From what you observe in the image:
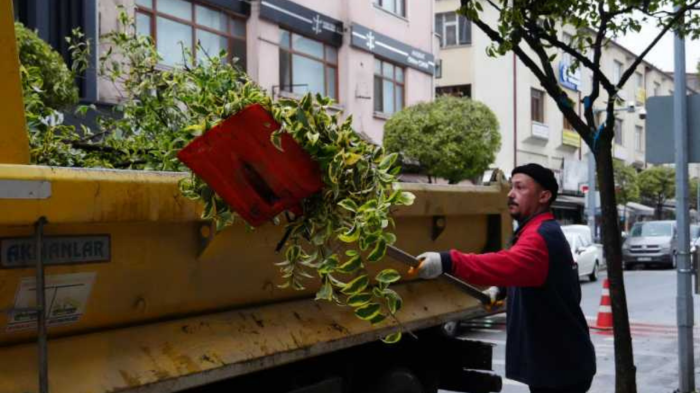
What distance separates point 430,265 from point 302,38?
18672 mm

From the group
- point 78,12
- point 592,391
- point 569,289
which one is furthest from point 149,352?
point 78,12

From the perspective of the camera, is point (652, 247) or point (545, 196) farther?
point (652, 247)

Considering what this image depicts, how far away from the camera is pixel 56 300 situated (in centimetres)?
327

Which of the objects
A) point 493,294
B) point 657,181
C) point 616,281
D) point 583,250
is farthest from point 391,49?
point 657,181

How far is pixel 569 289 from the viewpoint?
4.19 metres

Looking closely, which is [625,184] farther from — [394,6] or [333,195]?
[333,195]

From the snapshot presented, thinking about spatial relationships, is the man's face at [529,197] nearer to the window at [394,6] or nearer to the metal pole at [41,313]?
the metal pole at [41,313]

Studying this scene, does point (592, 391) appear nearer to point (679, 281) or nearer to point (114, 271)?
point (679, 281)

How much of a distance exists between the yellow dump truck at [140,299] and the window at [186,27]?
1180 centimetres

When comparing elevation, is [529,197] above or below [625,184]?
below

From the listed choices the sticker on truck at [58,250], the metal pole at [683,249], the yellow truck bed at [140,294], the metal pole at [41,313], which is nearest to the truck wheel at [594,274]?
the metal pole at [683,249]

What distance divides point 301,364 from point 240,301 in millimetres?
582

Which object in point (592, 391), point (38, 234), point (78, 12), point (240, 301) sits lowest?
point (592, 391)

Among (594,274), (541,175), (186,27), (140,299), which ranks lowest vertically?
(594,274)
